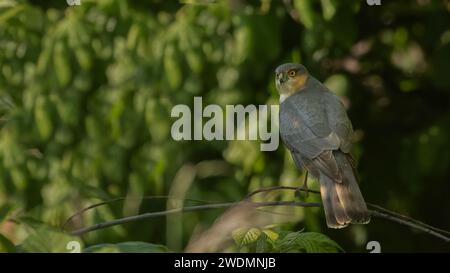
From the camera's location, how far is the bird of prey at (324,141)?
1859mm

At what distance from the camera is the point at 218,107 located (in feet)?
9.11

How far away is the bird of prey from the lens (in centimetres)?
186

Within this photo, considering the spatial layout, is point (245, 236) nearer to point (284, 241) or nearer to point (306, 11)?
point (284, 241)

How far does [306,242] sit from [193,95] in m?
1.51

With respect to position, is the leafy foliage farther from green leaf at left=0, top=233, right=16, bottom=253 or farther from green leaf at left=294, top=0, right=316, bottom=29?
green leaf at left=294, top=0, right=316, bottom=29

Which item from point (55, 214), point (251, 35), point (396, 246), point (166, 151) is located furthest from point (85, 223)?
point (396, 246)

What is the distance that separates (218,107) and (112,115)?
476mm

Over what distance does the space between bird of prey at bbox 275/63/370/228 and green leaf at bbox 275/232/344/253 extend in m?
0.25

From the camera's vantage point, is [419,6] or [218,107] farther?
[419,6]

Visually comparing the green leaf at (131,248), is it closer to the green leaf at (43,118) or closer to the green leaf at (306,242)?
the green leaf at (306,242)

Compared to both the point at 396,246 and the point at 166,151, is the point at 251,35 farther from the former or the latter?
the point at 396,246

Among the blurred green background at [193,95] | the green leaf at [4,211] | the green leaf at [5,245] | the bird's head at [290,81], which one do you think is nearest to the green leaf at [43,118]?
the blurred green background at [193,95]

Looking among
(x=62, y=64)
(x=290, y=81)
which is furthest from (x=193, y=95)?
(x=290, y=81)

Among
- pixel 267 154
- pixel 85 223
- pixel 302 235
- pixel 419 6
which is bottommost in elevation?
pixel 302 235
